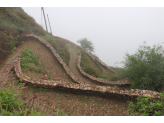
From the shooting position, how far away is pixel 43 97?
6.10m

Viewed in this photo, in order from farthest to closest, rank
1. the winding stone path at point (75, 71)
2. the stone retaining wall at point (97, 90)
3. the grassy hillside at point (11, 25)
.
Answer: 1. the winding stone path at point (75, 71)
2. the grassy hillside at point (11, 25)
3. the stone retaining wall at point (97, 90)

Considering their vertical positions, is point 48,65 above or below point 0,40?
below

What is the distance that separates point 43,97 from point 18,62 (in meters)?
4.87

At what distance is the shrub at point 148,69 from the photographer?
762 cm

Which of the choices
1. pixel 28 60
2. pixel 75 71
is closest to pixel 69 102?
pixel 28 60

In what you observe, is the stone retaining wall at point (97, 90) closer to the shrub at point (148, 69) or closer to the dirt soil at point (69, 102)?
the dirt soil at point (69, 102)

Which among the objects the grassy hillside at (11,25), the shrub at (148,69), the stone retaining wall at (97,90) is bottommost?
the stone retaining wall at (97,90)

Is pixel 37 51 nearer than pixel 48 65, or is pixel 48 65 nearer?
pixel 48 65

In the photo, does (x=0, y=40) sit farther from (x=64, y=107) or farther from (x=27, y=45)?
(x=64, y=107)

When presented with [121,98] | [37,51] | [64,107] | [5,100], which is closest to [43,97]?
[64,107]

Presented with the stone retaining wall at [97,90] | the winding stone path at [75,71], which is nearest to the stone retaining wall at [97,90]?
the stone retaining wall at [97,90]

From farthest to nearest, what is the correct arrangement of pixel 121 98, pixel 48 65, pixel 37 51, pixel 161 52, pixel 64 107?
pixel 37 51
pixel 48 65
pixel 161 52
pixel 121 98
pixel 64 107

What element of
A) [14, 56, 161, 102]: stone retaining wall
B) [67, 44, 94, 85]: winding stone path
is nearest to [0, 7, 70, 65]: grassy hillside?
[67, 44, 94, 85]: winding stone path

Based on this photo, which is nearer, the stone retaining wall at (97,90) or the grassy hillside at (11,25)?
the stone retaining wall at (97,90)
